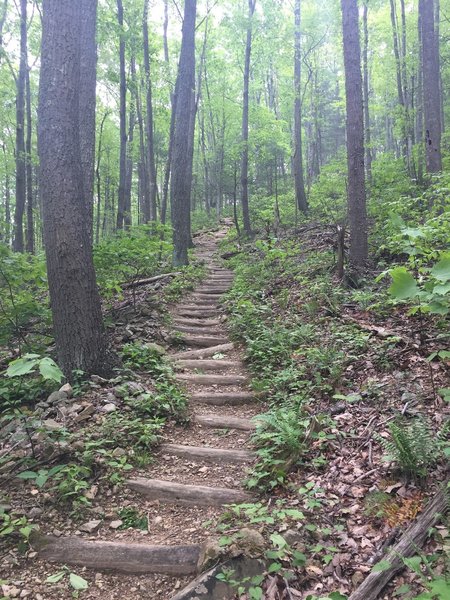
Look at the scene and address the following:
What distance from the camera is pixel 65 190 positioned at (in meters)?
4.79

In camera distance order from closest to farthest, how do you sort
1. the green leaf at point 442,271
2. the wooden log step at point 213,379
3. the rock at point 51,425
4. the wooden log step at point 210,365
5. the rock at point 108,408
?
the green leaf at point 442,271 → the rock at point 51,425 → the rock at point 108,408 → the wooden log step at point 213,379 → the wooden log step at point 210,365

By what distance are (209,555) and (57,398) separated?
268cm

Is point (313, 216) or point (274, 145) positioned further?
point (274, 145)

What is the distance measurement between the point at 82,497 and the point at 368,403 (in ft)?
9.16

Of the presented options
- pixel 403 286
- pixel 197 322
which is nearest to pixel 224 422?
pixel 403 286

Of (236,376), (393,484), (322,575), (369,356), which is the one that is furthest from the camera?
(236,376)

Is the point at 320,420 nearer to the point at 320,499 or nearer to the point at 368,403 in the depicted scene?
the point at 368,403

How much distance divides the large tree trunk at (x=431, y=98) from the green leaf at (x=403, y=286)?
7.95 meters

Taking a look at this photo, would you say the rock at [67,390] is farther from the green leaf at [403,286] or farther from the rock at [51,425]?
the green leaf at [403,286]

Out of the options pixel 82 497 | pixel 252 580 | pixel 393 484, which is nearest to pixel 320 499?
pixel 393 484

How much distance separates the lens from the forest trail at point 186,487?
290 centimetres

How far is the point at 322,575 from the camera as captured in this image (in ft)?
8.30

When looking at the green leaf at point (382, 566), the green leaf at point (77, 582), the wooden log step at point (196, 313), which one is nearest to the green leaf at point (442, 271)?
the green leaf at point (382, 566)

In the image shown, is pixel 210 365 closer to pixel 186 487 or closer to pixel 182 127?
pixel 186 487
